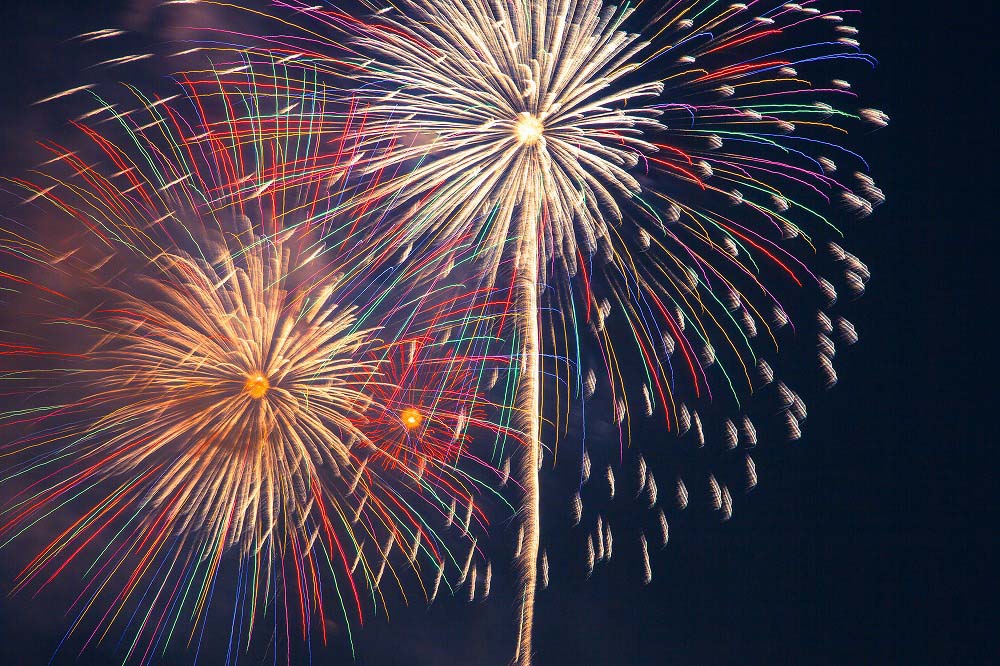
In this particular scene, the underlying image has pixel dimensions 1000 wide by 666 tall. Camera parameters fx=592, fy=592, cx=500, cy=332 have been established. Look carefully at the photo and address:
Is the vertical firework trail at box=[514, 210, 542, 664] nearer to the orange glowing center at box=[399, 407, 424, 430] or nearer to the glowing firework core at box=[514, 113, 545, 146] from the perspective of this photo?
the glowing firework core at box=[514, 113, 545, 146]

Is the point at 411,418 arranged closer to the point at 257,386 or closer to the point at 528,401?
the point at 528,401

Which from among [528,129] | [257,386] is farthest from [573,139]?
[257,386]

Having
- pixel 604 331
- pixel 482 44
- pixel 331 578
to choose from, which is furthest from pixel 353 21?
pixel 331 578

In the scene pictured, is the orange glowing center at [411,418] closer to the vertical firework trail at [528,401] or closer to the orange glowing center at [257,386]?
the vertical firework trail at [528,401]

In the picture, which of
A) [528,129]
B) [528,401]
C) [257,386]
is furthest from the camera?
[257,386]

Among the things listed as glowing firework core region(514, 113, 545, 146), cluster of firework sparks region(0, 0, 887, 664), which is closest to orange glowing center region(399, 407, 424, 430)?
cluster of firework sparks region(0, 0, 887, 664)

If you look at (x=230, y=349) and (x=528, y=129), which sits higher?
(x=528, y=129)

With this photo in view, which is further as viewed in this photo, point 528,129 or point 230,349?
point 230,349

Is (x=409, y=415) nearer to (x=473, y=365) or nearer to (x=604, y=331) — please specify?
(x=473, y=365)
